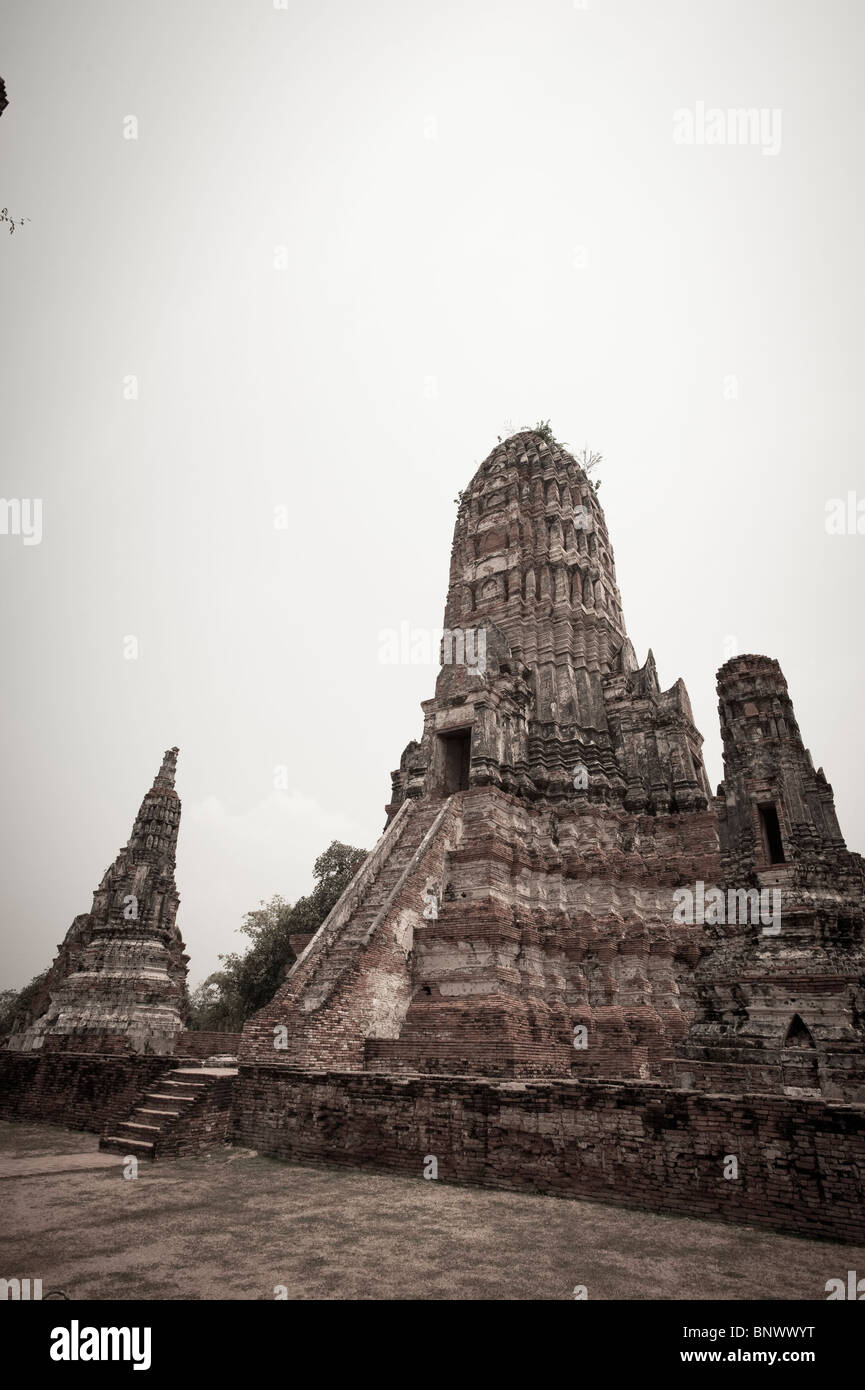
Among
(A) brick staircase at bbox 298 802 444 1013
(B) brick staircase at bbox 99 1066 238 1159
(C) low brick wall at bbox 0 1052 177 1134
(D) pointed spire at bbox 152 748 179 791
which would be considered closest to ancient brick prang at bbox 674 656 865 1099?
(A) brick staircase at bbox 298 802 444 1013

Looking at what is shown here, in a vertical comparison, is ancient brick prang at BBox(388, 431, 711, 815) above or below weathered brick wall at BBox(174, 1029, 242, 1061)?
above

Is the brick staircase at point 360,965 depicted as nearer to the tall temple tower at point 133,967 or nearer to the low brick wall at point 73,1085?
the low brick wall at point 73,1085

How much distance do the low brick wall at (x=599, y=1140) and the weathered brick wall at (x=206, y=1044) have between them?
34.5 ft

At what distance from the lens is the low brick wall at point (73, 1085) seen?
37.3 ft

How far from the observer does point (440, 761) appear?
18.7 m

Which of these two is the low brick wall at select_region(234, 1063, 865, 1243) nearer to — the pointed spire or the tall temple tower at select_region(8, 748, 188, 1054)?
the tall temple tower at select_region(8, 748, 188, 1054)

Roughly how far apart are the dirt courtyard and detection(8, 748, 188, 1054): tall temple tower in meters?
11.5

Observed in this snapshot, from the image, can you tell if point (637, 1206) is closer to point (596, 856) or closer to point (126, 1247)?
point (126, 1247)

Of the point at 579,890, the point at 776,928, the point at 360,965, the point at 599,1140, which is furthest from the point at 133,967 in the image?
the point at 776,928

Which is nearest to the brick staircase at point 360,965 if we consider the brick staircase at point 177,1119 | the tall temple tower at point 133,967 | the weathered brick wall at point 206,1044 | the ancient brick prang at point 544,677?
the brick staircase at point 177,1119

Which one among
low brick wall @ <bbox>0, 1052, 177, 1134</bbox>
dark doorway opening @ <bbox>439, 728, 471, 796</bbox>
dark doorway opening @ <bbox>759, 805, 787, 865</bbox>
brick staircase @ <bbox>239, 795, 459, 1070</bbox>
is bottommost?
low brick wall @ <bbox>0, 1052, 177, 1134</bbox>

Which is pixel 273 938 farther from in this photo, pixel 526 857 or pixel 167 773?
pixel 526 857

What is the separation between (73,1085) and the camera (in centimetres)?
1234

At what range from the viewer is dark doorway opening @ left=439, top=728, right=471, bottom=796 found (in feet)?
61.8
